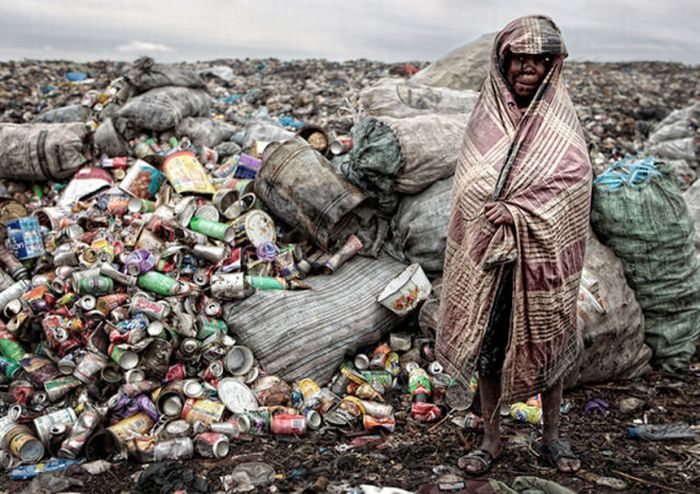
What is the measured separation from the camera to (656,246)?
358 cm

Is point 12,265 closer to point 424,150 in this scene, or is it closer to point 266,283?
point 266,283

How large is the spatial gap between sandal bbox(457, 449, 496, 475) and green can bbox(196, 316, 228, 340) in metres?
1.50

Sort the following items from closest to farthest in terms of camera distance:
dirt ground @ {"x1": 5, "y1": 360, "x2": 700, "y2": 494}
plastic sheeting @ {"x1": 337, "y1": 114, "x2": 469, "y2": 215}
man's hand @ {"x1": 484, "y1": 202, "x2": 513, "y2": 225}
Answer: man's hand @ {"x1": 484, "y1": 202, "x2": 513, "y2": 225} < dirt ground @ {"x1": 5, "y1": 360, "x2": 700, "y2": 494} < plastic sheeting @ {"x1": 337, "y1": 114, "x2": 469, "y2": 215}

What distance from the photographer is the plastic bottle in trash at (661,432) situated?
9.47ft

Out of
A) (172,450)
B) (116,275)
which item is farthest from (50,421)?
(116,275)

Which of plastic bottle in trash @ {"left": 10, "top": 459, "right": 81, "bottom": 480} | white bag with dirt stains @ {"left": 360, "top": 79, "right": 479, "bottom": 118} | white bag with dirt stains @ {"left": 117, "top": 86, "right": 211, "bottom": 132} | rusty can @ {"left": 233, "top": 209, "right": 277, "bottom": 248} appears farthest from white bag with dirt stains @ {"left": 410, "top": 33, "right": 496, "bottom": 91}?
plastic bottle in trash @ {"left": 10, "top": 459, "right": 81, "bottom": 480}

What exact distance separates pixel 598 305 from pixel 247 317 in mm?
1921

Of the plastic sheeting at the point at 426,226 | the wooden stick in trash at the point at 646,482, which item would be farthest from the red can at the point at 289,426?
the wooden stick in trash at the point at 646,482

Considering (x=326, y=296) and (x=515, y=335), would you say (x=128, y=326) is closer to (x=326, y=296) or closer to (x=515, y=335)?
(x=326, y=296)

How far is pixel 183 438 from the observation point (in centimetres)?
281

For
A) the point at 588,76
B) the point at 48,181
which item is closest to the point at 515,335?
the point at 48,181

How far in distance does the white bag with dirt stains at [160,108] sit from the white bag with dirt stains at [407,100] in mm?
1550

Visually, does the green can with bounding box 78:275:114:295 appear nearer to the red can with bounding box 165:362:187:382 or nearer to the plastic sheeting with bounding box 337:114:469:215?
the red can with bounding box 165:362:187:382

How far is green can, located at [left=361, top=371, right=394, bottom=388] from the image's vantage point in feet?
11.2
